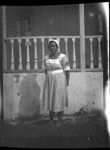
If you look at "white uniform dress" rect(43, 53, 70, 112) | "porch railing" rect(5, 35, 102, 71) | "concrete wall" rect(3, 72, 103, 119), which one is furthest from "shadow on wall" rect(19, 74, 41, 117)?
"porch railing" rect(5, 35, 102, 71)

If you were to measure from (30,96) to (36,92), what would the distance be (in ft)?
0.44

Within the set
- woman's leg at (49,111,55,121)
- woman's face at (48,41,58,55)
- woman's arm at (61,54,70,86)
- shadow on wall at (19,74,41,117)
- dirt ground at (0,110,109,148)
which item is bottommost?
dirt ground at (0,110,109,148)

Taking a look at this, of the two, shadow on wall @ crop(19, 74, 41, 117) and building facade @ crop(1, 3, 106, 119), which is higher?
building facade @ crop(1, 3, 106, 119)

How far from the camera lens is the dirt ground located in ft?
25.9

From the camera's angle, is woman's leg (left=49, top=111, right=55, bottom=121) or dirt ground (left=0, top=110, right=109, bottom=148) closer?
dirt ground (left=0, top=110, right=109, bottom=148)

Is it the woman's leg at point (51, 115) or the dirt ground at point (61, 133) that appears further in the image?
the woman's leg at point (51, 115)

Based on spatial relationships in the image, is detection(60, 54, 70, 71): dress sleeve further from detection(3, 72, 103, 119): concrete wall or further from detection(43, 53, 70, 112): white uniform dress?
detection(3, 72, 103, 119): concrete wall

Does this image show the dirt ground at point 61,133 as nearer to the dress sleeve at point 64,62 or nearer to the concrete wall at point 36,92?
the concrete wall at point 36,92


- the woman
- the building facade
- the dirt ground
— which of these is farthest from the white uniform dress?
the dirt ground

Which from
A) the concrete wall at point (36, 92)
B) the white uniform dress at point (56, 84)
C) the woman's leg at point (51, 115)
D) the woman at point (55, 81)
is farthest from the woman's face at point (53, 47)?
the woman's leg at point (51, 115)

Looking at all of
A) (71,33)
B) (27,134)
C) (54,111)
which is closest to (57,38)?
(71,33)

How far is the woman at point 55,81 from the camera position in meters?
7.98

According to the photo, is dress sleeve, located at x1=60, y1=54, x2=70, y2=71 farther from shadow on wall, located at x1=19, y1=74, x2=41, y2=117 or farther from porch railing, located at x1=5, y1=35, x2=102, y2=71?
shadow on wall, located at x1=19, y1=74, x2=41, y2=117

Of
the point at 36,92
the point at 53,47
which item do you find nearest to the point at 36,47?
the point at 53,47
